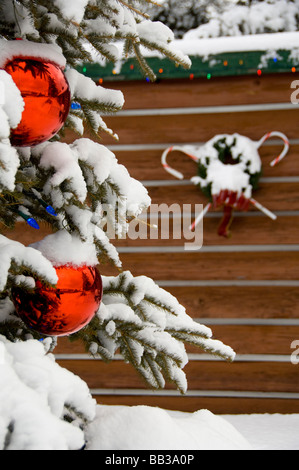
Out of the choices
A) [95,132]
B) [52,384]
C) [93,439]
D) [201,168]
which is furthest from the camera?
[201,168]

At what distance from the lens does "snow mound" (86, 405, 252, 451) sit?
1037 millimetres

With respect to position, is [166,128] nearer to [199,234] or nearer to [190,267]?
[199,234]

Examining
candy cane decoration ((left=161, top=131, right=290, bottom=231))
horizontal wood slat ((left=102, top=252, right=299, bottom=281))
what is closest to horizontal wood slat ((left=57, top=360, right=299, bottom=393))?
horizontal wood slat ((left=102, top=252, right=299, bottom=281))

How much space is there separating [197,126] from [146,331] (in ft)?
7.23

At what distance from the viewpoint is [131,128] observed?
3346mm

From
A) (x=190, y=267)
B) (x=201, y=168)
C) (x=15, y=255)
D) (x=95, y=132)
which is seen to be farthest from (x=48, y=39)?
(x=190, y=267)

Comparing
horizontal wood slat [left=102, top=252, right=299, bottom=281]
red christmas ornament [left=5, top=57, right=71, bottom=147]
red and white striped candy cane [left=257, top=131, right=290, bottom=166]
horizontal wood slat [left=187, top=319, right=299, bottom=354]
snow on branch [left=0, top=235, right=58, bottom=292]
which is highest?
red christmas ornament [left=5, top=57, right=71, bottom=147]

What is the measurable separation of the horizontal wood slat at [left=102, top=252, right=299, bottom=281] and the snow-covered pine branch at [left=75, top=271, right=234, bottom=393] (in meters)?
1.86

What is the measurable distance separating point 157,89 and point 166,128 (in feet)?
0.94

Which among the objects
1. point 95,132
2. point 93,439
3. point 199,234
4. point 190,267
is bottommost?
point 190,267

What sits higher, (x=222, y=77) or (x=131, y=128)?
(x=222, y=77)

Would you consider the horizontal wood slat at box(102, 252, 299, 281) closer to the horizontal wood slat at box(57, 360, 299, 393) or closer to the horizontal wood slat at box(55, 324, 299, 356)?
the horizontal wood slat at box(55, 324, 299, 356)

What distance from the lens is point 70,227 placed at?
3.92ft

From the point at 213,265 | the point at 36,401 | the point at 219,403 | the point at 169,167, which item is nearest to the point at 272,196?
the point at 213,265
